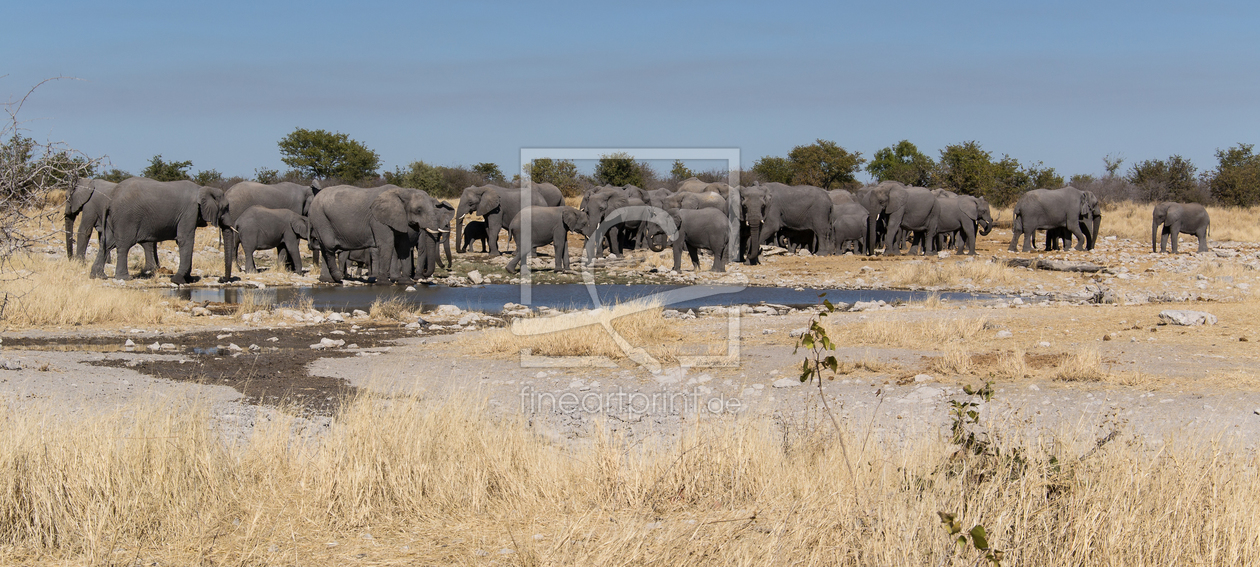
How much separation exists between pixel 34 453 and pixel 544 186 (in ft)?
93.4

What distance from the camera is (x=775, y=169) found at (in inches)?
2317

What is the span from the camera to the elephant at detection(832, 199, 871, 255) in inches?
1214

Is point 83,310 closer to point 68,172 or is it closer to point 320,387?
point 320,387

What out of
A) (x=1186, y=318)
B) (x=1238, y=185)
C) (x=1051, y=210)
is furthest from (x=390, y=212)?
(x=1238, y=185)

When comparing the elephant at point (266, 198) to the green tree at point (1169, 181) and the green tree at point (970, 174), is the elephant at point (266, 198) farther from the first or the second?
the green tree at point (1169, 181)

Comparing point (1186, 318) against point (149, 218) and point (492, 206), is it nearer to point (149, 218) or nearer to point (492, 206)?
point (149, 218)

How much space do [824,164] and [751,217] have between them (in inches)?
1159

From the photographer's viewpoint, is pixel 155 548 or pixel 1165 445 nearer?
pixel 155 548

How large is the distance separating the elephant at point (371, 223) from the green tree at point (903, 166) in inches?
1337

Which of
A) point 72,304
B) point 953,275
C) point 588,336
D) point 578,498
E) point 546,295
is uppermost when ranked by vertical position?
point 72,304

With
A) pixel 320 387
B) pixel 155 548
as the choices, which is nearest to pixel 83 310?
pixel 320 387

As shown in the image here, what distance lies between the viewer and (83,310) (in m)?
13.5

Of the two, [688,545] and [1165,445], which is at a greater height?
[1165,445]

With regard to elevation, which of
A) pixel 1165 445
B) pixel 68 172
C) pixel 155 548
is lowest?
pixel 155 548
